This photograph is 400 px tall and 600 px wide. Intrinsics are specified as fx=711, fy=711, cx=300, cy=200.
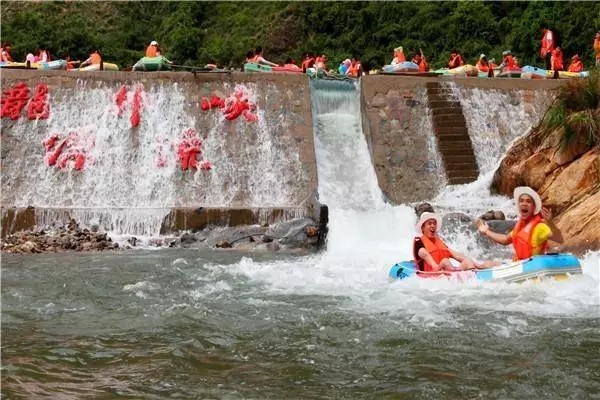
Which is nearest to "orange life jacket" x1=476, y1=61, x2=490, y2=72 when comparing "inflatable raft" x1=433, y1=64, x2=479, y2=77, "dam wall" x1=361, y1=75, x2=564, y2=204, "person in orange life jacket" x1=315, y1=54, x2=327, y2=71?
"inflatable raft" x1=433, y1=64, x2=479, y2=77

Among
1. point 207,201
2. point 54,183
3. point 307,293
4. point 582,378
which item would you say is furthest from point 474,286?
point 54,183

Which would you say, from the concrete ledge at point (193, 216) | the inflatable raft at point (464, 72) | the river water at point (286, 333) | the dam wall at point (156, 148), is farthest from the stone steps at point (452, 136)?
the river water at point (286, 333)

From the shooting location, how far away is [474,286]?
7.10 m

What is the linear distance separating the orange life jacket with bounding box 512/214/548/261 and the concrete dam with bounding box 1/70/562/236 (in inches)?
198

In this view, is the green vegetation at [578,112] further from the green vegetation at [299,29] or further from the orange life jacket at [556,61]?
the green vegetation at [299,29]

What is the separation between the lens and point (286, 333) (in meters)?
5.57

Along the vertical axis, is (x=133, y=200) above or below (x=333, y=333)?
above

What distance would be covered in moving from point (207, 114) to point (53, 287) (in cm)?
702

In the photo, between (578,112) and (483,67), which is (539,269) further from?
(483,67)

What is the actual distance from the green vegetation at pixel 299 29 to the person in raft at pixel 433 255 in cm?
2042

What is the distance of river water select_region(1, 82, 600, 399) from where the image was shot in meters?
4.34

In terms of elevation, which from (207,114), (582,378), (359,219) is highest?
(207,114)

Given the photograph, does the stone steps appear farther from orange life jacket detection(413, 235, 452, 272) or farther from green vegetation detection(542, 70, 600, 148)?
orange life jacket detection(413, 235, 452, 272)

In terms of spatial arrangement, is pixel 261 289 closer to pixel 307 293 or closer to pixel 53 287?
pixel 307 293
